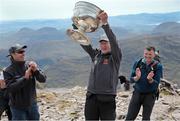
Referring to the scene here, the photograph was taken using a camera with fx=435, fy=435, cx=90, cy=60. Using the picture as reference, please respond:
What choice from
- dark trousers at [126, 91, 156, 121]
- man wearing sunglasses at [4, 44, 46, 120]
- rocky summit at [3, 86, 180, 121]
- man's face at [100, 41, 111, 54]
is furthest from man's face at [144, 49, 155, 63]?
rocky summit at [3, 86, 180, 121]

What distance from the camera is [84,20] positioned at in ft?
25.4

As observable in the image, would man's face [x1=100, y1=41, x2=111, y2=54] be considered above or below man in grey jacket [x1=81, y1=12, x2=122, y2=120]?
above

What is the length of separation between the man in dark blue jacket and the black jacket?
2347mm

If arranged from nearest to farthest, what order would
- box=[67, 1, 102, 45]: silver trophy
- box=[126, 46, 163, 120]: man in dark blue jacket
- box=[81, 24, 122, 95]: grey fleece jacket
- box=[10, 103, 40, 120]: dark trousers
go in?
box=[67, 1, 102, 45]: silver trophy
box=[81, 24, 122, 95]: grey fleece jacket
box=[10, 103, 40, 120]: dark trousers
box=[126, 46, 163, 120]: man in dark blue jacket

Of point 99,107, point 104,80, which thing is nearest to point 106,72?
point 104,80

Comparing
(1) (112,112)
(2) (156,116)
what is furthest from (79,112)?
(1) (112,112)

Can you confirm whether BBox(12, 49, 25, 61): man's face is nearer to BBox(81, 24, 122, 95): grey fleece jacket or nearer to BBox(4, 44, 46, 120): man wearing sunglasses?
BBox(4, 44, 46, 120): man wearing sunglasses

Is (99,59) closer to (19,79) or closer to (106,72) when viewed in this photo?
(106,72)

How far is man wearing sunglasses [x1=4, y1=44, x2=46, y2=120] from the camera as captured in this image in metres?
8.23

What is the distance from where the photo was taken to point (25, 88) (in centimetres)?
833

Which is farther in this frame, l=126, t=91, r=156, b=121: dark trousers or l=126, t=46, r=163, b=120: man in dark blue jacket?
l=126, t=91, r=156, b=121: dark trousers

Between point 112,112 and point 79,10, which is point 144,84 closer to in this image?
point 112,112

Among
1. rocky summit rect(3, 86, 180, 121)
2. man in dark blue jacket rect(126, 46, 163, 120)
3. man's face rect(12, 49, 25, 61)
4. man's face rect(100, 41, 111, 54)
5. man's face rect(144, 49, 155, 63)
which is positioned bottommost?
rocky summit rect(3, 86, 180, 121)

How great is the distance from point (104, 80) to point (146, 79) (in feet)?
5.92
